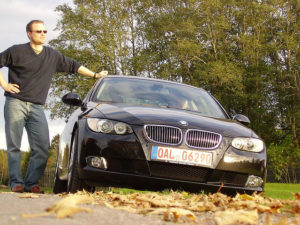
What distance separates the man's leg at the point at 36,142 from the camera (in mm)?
6871

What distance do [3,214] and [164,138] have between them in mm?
2454

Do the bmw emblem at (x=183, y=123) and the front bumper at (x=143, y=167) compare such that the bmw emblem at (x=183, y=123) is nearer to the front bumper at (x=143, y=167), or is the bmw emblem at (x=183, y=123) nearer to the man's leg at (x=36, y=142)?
the front bumper at (x=143, y=167)

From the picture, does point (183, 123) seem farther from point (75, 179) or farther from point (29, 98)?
point (29, 98)

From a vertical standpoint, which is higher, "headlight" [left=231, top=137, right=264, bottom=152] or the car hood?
the car hood

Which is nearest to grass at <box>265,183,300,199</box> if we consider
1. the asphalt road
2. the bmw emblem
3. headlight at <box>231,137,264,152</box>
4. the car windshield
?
headlight at <box>231,137,264,152</box>

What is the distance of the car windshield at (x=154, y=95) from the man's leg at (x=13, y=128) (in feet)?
3.87

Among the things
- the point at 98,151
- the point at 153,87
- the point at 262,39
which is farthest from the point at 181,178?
the point at 262,39

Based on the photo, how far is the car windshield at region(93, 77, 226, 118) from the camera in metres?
6.04

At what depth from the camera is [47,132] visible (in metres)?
7.04

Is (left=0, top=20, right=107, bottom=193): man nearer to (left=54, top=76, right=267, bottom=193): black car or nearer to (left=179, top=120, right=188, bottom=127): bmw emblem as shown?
(left=54, top=76, right=267, bottom=193): black car

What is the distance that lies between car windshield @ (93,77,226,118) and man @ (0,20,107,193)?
994mm

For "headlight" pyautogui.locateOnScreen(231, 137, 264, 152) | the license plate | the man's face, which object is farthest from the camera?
the man's face

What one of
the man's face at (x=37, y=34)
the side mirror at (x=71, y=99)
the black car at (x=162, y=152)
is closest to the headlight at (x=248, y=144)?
the black car at (x=162, y=152)

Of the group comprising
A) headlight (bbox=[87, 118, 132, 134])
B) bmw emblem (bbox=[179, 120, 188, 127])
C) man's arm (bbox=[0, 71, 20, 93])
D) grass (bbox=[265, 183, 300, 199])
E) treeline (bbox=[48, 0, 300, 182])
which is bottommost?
grass (bbox=[265, 183, 300, 199])
